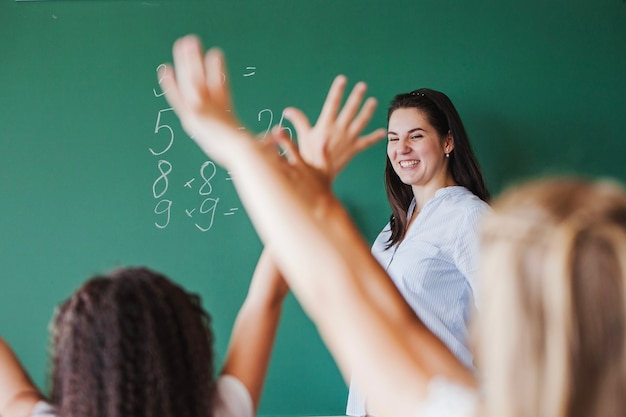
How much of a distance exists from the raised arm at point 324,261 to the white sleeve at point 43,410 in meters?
0.53

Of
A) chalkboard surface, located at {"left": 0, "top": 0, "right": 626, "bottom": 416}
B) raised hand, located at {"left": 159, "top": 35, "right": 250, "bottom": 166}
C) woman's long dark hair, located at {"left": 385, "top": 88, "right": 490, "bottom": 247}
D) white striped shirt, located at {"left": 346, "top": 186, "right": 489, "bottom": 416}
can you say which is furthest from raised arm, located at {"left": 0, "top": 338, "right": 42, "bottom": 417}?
woman's long dark hair, located at {"left": 385, "top": 88, "right": 490, "bottom": 247}

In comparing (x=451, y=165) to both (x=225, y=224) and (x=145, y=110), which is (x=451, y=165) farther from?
(x=145, y=110)

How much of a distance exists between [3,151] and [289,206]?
225 cm

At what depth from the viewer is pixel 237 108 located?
264cm

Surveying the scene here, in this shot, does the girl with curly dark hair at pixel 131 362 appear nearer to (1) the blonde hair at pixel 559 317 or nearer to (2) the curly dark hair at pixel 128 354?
(2) the curly dark hair at pixel 128 354

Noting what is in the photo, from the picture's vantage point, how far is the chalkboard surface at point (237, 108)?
8.56ft

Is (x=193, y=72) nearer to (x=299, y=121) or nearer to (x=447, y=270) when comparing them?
(x=299, y=121)

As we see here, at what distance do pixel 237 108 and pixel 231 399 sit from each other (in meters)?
1.73

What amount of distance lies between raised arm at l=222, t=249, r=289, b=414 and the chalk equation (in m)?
1.44

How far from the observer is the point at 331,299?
72cm

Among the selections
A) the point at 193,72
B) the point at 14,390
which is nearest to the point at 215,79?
the point at 193,72

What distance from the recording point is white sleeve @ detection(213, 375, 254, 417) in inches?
42.2

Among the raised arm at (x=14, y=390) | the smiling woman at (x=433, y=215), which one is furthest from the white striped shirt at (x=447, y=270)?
the raised arm at (x=14, y=390)

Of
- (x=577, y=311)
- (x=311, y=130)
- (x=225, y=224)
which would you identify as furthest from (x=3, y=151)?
(x=577, y=311)
